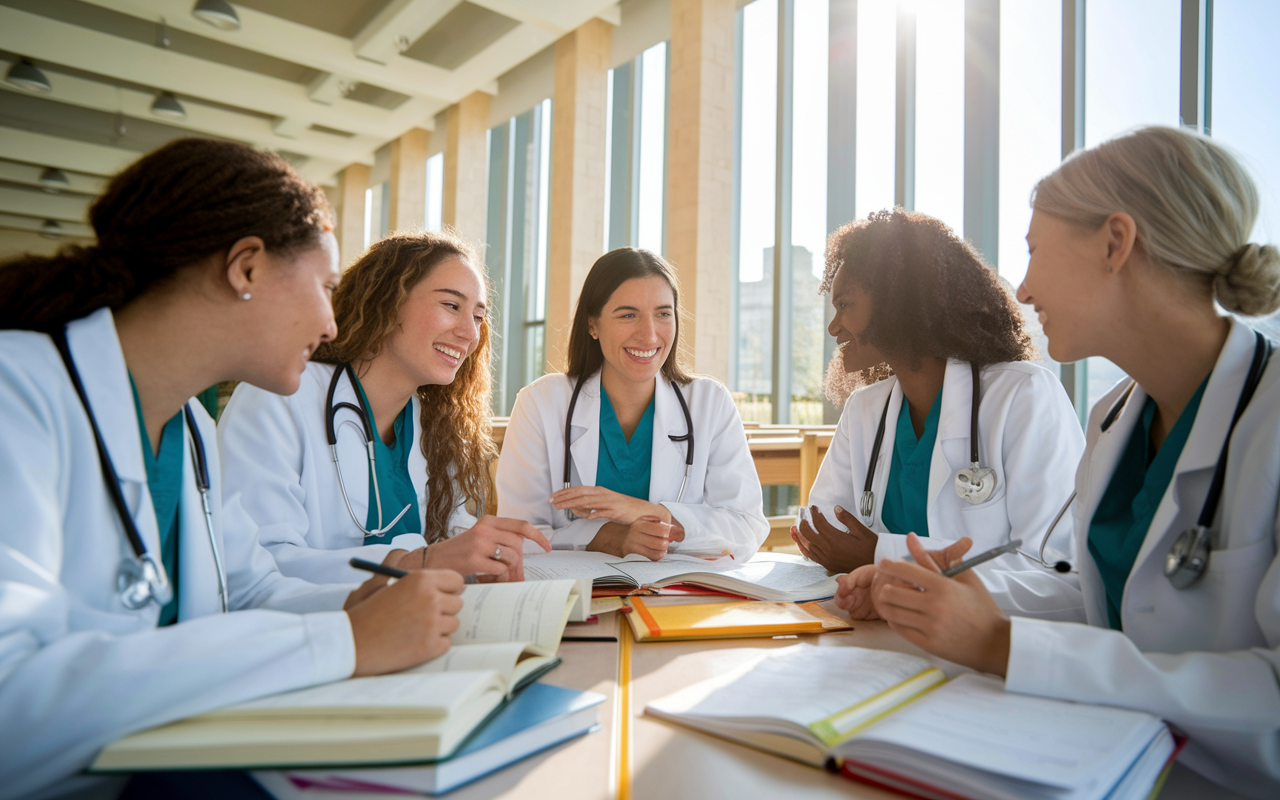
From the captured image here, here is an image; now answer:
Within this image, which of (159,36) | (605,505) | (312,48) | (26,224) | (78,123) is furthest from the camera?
(26,224)

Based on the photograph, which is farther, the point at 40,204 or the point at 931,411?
the point at 40,204

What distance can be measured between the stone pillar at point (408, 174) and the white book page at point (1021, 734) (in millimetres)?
11236

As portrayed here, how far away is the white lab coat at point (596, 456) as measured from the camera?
6.97ft

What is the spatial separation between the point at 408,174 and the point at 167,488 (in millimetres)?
10958

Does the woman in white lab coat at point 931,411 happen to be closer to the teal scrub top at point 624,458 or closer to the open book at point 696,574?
the open book at point 696,574

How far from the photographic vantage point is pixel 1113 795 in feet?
2.06

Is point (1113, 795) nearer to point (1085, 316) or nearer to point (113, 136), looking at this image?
point (1085, 316)

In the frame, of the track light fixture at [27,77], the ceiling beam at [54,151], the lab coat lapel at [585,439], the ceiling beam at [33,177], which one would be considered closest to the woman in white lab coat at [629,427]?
the lab coat lapel at [585,439]

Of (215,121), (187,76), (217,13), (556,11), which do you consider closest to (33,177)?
(215,121)

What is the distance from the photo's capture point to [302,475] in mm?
1582

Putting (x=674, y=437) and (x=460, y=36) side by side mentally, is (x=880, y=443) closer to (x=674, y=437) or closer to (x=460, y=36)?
(x=674, y=437)

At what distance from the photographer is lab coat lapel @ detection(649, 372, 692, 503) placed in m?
2.12

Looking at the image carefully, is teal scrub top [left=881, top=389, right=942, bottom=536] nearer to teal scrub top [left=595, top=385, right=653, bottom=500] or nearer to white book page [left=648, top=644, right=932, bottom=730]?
teal scrub top [left=595, top=385, right=653, bottom=500]

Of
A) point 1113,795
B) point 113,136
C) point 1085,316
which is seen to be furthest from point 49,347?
point 113,136
